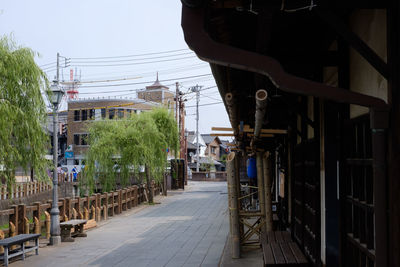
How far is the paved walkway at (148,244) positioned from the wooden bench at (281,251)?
167 centimetres

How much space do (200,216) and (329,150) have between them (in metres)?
13.9

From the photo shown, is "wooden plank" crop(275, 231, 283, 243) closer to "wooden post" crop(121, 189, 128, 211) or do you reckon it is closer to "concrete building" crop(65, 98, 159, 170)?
"wooden post" crop(121, 189, 128, 211)

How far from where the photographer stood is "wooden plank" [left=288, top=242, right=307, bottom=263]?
6336mm

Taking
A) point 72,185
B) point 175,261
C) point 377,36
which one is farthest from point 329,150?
point 72,185

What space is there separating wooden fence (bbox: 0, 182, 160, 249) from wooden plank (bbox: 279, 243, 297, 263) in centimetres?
642

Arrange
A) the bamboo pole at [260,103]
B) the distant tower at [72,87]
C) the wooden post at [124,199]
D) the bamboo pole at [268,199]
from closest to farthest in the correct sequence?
1. the bamboo pole at [260,103]
2. the bamboo pole at [268,199]
3. the wooden post at [124,199]
4. the distant tower at [72,87]

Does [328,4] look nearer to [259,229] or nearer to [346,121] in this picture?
[346,121]

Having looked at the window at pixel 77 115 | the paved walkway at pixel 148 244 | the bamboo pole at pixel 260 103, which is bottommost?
the paved walkway at pixel 148 244

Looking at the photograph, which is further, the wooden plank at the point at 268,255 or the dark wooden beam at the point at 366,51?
the wooden plank at the point at 268,255

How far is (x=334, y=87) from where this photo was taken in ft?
8.08

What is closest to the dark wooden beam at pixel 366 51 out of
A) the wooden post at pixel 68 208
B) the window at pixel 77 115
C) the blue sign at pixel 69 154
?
the wooden post at pixel 68 208

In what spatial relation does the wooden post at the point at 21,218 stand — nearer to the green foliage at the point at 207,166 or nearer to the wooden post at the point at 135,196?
the wooden post at the point at 135,196

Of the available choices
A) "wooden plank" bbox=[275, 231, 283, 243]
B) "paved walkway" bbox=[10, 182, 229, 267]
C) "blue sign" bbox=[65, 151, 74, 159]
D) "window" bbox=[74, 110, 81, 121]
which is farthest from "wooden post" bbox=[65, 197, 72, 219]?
"window" bbox=[74, 110, 81, 121]

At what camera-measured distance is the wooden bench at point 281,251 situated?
6.32 metres
